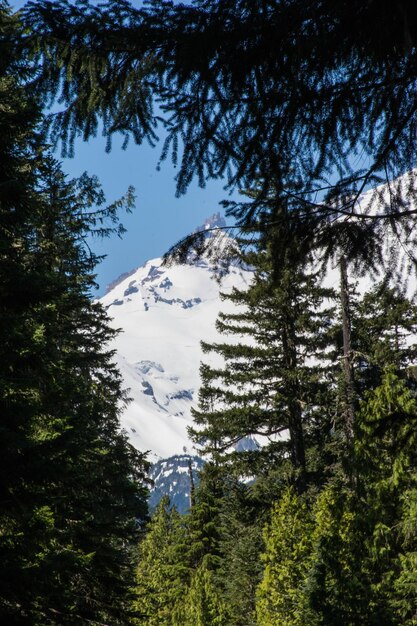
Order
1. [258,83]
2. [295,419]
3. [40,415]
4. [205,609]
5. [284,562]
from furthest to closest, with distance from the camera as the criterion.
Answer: [205,609] → [295,419] → [284,562] → [40,415] → [258,83]

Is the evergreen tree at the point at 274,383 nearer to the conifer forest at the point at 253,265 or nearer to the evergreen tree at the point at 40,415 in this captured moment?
the conifer forest at the point at 253,265

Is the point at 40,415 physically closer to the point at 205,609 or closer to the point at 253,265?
the point at 253,265

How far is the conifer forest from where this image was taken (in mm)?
3574

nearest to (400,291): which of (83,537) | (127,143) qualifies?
(127,143)

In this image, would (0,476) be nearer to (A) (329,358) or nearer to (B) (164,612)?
(A) (329,358)

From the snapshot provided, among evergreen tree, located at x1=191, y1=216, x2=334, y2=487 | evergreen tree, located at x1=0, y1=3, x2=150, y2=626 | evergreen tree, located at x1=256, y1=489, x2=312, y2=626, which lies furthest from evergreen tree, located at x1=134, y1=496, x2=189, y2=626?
evergreen tree, located at x1=0, y1=3, x2=150, y2=626

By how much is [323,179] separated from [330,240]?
0.57 m

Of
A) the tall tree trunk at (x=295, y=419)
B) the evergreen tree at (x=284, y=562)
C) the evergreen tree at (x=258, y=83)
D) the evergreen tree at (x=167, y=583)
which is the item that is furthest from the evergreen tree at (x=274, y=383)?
the evergreen tree at (x=258, y=83)

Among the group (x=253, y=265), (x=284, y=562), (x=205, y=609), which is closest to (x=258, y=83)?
(x=253, y=265)

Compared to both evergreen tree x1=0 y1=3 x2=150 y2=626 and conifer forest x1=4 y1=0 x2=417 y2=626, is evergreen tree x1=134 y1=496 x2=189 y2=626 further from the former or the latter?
evergreen tree x1=0 y1=3 x2=150 y2=626

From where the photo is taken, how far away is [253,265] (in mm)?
11211

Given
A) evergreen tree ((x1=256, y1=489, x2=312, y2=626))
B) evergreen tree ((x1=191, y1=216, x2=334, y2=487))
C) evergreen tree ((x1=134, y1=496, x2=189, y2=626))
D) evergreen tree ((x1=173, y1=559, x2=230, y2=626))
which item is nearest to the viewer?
evergreen tree ((x1=256, y1=489, x2=312, y2=626))

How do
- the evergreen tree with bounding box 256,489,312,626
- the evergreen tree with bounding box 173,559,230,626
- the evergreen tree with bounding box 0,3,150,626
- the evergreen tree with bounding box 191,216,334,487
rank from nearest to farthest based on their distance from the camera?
1. the evergreen tree with bounding box 0,3,150,626
2. the evergreen tree with bounding box 256,489,312,626
3. the evergreen tree with bounding box 191,216,334,487
4. the evergreen tree with bounding box 173,559,230,626

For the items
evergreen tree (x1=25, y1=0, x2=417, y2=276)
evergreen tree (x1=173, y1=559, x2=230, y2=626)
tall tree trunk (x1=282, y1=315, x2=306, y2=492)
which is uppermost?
tall tree trunk (x1=282, y1=315, x2=306, y2=492)
